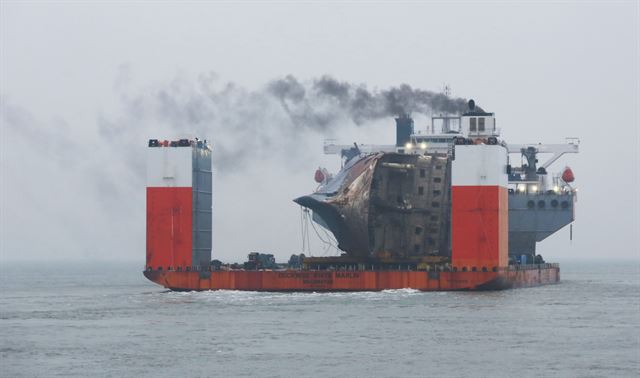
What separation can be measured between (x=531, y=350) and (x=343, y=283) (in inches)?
1240

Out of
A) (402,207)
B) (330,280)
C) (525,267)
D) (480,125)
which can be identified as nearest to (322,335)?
(330,280)

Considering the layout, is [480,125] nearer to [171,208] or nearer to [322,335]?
[171,208]

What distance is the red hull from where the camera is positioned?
89.4 meters

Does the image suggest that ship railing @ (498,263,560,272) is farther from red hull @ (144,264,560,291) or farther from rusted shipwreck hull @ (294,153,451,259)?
rusted shipwreck hull @ (294,153,451,259)

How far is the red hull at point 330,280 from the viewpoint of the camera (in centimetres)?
8938

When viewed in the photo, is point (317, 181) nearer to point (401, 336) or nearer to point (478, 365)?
point (401, 336)

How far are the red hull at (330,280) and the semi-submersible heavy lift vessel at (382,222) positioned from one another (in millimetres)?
65

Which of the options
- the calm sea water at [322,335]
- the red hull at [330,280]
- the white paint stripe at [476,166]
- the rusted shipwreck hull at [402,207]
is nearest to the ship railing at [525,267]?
the red hull at [330,280]

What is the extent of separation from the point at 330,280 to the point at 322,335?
2590 centimetres

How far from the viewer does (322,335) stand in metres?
65.5

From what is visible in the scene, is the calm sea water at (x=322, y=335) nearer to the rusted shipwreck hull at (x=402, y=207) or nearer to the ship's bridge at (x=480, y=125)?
the rusted shipwreck hull at (x=402, y=207)

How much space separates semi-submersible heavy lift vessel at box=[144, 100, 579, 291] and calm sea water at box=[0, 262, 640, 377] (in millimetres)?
1534

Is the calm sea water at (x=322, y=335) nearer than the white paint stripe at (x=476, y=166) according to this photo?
Yes

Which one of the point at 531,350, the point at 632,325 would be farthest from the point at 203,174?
the point at 531,350
